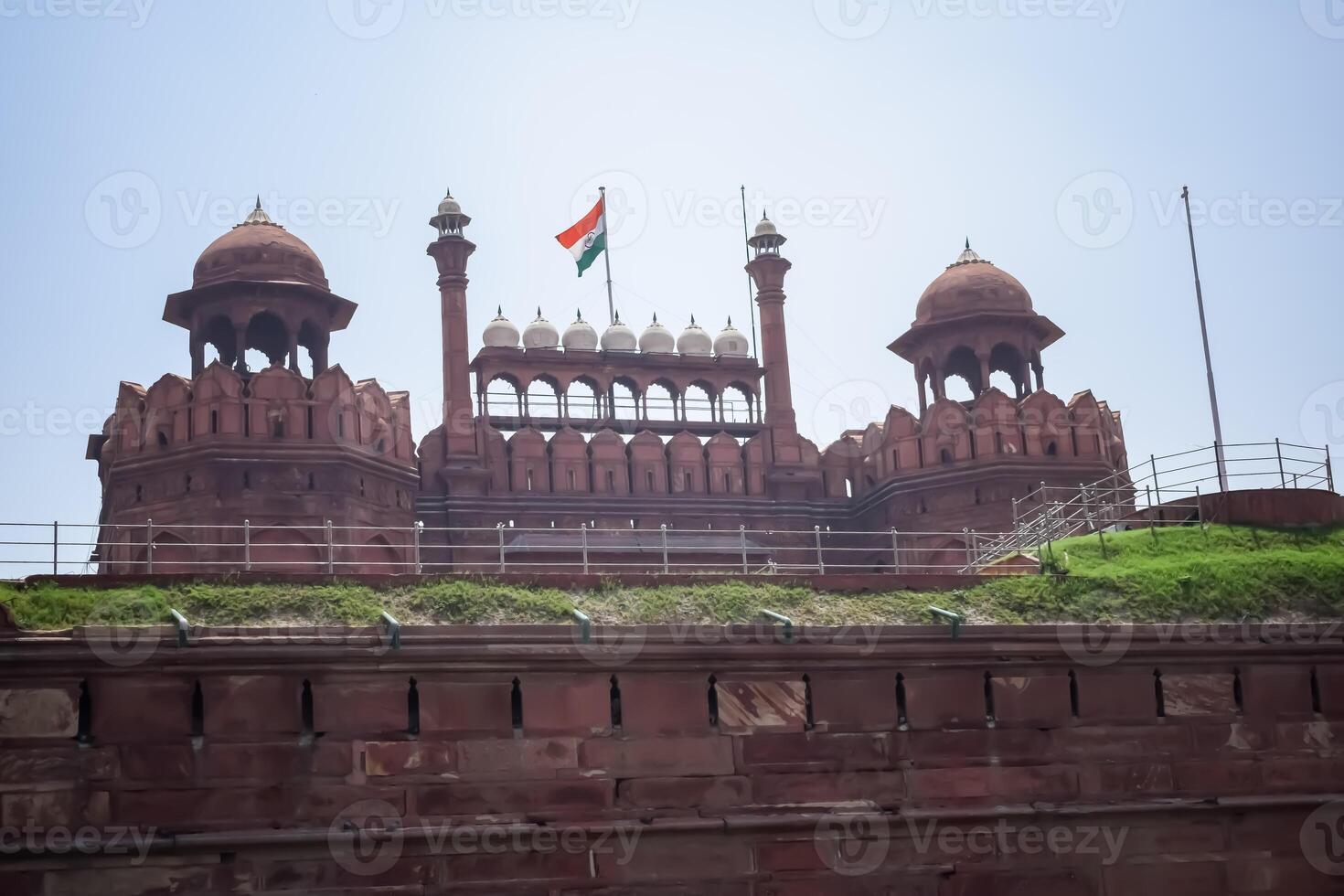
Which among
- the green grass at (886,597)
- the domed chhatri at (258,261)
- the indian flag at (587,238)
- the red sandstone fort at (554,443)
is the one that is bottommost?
the green grass at (886,597)

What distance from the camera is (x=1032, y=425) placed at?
29.6m

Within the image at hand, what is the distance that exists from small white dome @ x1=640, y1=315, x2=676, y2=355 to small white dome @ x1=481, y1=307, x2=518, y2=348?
2.47 meters

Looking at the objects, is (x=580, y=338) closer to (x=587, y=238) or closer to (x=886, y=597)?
(x=587, y=238)

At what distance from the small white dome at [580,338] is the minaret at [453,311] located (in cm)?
202

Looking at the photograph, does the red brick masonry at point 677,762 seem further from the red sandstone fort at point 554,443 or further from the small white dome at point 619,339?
the small white dome at point 619,339

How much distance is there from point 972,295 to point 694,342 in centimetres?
517

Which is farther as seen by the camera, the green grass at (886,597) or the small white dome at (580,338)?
the small white dome at (580,338)

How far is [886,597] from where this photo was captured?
770 inches

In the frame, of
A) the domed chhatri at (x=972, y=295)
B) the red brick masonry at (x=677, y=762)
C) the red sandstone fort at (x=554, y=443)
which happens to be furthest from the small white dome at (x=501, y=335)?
the red brick masonry at (x=677, y=762)

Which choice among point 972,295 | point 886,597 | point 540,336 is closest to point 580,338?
point 540,336

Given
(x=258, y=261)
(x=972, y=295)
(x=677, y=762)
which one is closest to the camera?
(x=677, y=762)

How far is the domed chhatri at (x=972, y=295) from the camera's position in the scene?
31266 mm

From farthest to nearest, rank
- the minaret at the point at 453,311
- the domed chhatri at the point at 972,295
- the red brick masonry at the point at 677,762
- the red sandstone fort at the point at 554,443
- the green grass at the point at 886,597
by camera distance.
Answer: the domed chhatri at the point at 972,295, the minaret at the point at 453,311, the red sandstone fort at the point at 554,443, the green grass at the point at 886,597, the red brick masonry at the point at 677,762

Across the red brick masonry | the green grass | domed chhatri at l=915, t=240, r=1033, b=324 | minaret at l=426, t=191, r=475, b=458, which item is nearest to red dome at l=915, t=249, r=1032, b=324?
domed chhatri at l=915, t=240, r=1033, b=324
